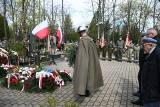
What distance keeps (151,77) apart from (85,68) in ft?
9.32

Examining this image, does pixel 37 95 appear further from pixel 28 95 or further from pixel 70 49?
pixel 70 49

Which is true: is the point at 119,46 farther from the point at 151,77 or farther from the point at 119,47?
the point at 151,77

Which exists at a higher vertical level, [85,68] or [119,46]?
[119,46]

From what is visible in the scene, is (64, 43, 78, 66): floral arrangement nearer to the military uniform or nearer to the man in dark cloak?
the man in dark cloak

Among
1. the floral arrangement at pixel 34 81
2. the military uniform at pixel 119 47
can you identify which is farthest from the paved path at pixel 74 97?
the military uniform at pixel 119 47

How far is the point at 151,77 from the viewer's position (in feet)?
12.0

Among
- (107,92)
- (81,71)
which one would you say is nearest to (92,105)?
(81,71)

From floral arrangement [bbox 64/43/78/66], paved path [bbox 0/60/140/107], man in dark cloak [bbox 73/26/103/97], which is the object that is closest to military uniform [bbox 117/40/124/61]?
paved path [bbox 0/60/140/107]

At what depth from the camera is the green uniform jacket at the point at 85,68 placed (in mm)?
6262

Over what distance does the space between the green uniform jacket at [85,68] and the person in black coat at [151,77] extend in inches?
105

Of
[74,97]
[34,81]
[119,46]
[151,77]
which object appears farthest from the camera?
[119,46]

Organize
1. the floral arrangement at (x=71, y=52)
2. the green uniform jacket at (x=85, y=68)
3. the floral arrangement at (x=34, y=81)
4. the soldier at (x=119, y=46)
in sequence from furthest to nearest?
the soldier at (x=119, y=46), the floral arrangement at (x=71, y=52), the floral arrangement at (x=34, y=81), the green uniform jacket at (x=85, y=68)

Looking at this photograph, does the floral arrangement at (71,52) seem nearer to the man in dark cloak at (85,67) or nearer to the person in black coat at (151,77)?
the man in dark cloak at (85,67)

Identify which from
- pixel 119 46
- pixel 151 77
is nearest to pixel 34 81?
pixel 151 77
